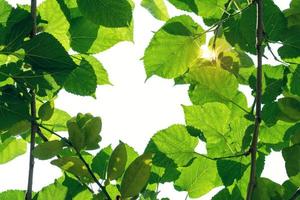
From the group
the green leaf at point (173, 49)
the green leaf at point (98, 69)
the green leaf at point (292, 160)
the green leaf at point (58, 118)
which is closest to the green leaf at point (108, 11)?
the green leaf at point (173, 49)

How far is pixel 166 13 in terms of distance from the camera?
1781 millimetres

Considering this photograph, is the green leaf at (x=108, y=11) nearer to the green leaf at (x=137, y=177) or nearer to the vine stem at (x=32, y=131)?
the vine stem at (x=32, y=131)

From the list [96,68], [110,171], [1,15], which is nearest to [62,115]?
[96,68]

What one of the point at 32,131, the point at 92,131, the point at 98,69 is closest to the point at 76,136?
the point at 92,131

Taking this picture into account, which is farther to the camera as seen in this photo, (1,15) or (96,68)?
(96,68)

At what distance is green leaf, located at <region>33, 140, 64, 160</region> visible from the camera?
124 centimetres

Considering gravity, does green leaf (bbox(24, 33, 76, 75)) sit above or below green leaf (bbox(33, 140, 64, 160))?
above

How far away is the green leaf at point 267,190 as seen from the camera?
1228mm

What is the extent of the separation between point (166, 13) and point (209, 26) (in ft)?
0.62

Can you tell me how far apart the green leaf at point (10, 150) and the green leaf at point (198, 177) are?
1.69ft

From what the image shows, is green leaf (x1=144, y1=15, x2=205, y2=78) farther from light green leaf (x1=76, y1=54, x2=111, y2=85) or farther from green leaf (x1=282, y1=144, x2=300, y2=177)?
green leaf (x1=282, y1=144, x2=300, y2=177)

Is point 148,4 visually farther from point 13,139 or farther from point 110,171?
point 110,171

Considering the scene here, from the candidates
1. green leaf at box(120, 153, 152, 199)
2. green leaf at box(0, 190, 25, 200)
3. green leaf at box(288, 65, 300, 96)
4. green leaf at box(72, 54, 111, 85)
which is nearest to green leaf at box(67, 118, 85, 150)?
green leaf at box(120, 153, 152, 199)

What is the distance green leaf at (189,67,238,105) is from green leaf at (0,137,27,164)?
1.90 feet
